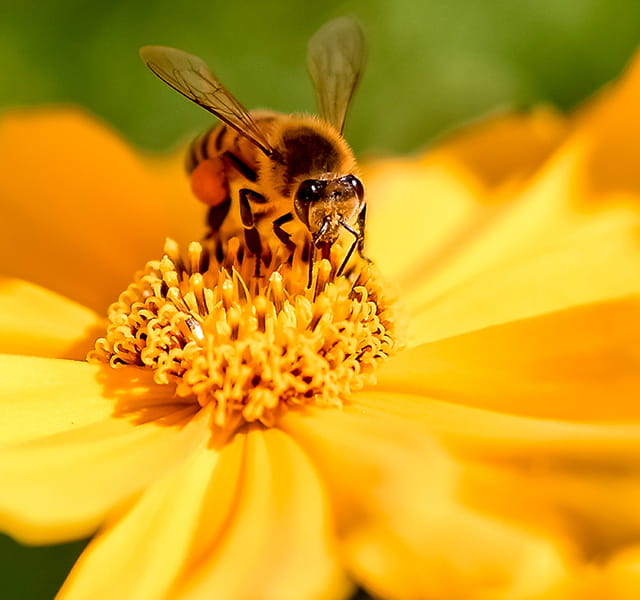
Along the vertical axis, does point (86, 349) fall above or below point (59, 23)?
below

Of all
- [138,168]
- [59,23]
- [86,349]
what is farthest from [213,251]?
[59,23]

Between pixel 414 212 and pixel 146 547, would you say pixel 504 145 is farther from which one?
pixel 146 547

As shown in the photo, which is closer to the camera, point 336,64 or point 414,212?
point 336,64

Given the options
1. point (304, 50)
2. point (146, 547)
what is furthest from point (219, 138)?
point (304, 50)

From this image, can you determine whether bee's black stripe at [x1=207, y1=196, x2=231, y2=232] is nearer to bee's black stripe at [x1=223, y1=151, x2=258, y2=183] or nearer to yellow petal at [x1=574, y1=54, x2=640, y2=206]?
bee's black stripe at [x1=223, y1=151, x2=258, y2=183]

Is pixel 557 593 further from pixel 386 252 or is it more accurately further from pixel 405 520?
pixel 386 252

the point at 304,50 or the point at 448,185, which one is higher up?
the point at 304,50
